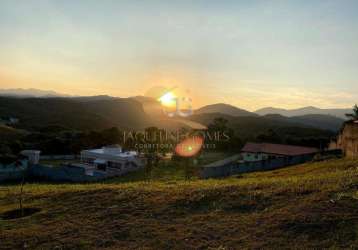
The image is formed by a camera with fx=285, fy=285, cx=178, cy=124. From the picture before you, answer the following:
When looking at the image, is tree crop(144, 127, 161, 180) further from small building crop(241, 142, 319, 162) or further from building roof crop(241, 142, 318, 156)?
building roof crop(241, 142, 318, 156)

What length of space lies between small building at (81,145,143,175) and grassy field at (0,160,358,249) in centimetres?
3173

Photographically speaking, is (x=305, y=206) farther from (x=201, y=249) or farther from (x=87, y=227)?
(x=87, y=227)

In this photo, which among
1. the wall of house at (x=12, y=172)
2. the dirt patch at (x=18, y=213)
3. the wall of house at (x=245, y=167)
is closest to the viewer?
the dirt patch at (x=18, y=213)

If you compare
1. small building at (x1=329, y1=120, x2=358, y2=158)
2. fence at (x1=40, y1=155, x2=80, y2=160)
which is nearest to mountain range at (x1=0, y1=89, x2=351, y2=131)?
fence at (x1=40, y1=155, x2=80, y2=160)

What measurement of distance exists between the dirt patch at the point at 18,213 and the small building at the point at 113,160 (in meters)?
30.3

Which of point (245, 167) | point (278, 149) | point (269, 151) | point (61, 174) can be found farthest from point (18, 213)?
point (278, 149)

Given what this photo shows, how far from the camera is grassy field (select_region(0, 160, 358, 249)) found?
6.46 meters

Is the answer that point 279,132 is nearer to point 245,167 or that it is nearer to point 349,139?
point 349,139

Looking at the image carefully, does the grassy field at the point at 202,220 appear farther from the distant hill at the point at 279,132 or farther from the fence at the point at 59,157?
the distant hill at the point at 279,132

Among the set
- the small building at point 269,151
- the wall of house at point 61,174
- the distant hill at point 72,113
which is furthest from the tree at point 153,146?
the distant hill at point 72,113

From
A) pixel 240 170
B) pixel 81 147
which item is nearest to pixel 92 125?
pixel 81 147

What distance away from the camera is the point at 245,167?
98.3 feet

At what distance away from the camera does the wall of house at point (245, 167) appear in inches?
1144

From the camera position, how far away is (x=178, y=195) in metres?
10.1
